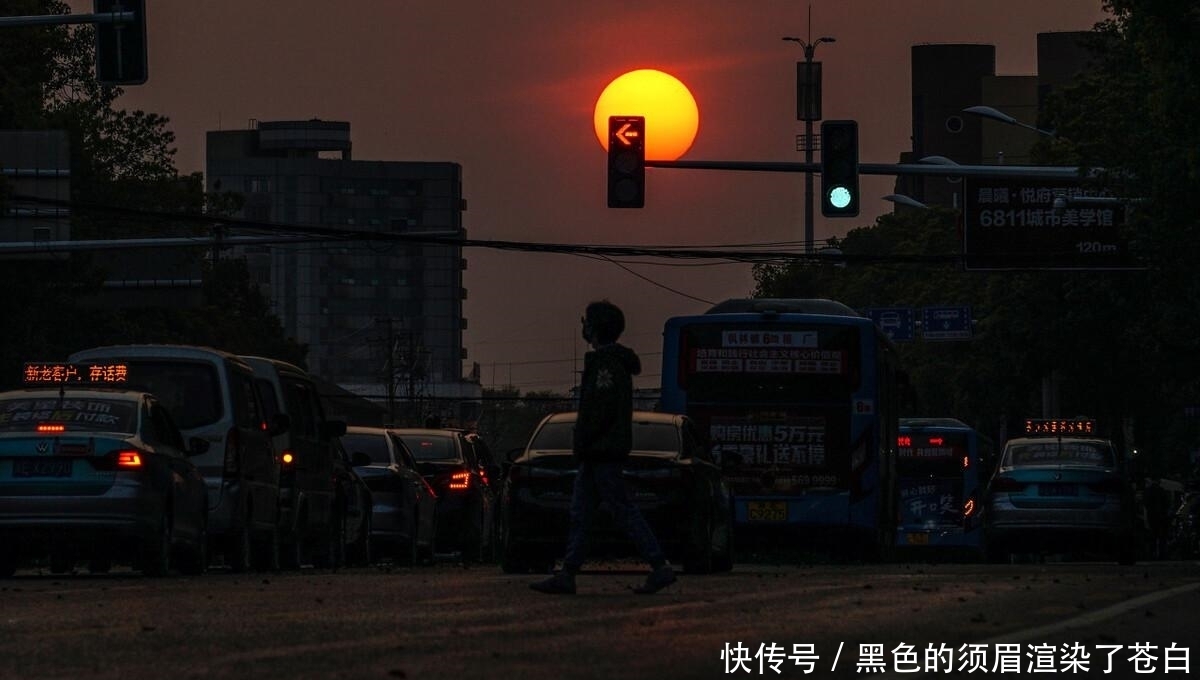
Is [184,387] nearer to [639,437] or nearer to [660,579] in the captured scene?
[639,437]

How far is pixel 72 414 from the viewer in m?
21.0

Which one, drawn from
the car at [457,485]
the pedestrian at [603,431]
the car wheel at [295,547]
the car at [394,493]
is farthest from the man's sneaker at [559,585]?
the car at [457,485]

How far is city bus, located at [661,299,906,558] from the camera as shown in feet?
100.0

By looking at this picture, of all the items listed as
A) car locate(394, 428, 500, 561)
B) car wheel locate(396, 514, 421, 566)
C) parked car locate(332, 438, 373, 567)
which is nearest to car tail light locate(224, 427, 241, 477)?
parked car locate(332, 438, 373, 567)

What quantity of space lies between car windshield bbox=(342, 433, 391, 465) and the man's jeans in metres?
13.9

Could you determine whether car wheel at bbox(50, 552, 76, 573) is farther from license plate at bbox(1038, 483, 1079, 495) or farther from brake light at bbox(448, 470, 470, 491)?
license plate at bbox(1038, 483, 1079, 495)

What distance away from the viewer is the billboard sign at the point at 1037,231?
4641 cm

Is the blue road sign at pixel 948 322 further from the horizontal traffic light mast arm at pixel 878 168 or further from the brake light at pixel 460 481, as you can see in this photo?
the brake light at pixel 460 481

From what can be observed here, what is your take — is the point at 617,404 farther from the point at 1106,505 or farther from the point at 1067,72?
the point at 1067,72

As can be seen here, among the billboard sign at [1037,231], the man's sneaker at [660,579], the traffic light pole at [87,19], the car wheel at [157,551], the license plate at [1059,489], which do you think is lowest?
the license plate at [1059,489]

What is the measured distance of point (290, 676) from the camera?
32.2 ft

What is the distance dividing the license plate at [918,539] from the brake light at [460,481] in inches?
727

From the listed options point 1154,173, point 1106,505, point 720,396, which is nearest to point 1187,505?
point 1154,173

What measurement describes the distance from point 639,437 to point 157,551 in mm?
4368
